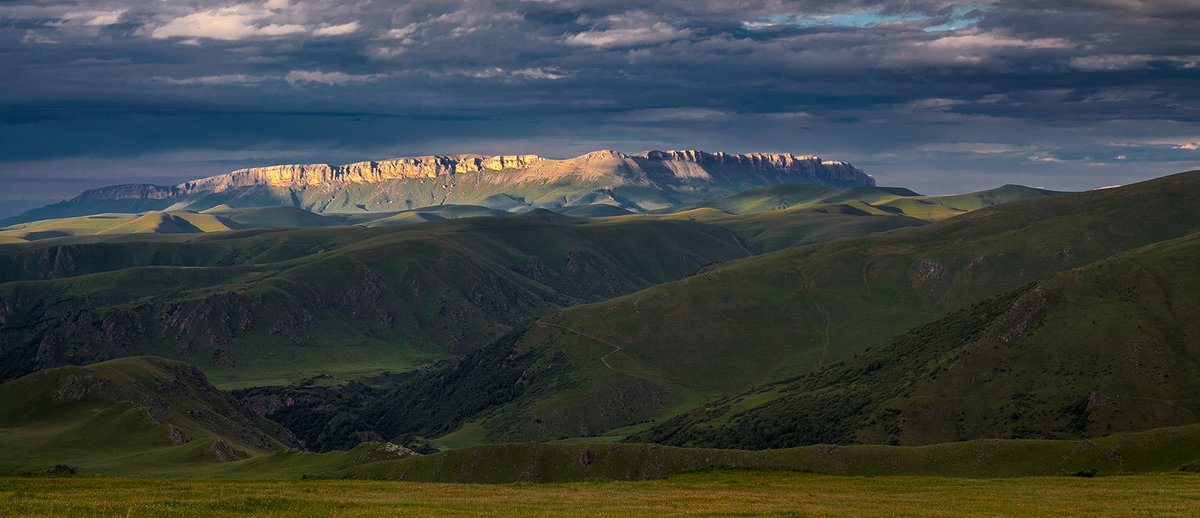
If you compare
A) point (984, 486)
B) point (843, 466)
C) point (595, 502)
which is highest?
point (595, 502)

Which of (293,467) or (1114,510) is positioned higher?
(1114,510)

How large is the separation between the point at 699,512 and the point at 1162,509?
3329 centimetres

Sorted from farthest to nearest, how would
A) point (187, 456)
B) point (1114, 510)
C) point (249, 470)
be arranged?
point (187, 456) → point (249, 470) → point (1114, 510)

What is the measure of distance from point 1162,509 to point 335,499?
2349 inches

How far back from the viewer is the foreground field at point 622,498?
2222 inches

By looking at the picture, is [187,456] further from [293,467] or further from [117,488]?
[117,488]

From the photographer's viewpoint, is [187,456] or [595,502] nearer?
[595,502]

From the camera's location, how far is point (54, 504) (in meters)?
52.5

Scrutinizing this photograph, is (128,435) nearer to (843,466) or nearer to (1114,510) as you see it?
(843,466)

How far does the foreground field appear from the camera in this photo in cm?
5644

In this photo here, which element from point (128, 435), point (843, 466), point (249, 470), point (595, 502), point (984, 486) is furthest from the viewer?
point (128, 435)

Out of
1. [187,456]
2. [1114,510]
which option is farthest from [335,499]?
[187,456]

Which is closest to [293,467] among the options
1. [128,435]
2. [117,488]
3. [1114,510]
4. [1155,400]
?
[128,435]

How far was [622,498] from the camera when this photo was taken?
243 ft
